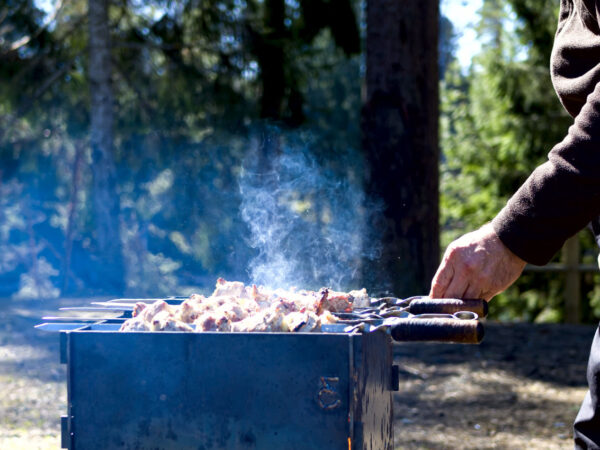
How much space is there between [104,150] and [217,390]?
7.58m

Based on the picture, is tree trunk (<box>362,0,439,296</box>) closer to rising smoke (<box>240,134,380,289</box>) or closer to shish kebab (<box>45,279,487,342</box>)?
rising smoke (<box>240,134,380,289</box>)

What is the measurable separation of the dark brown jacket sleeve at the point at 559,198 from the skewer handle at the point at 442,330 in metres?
0.30

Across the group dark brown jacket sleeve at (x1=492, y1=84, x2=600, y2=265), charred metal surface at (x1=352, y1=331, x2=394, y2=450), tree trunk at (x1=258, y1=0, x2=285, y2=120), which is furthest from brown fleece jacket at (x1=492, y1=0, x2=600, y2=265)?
tree trunk at (x1=258, y1=0, x2=285, y2=120)

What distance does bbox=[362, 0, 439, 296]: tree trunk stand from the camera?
6012 mm

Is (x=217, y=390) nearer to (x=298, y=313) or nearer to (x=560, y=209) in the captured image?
(x=298, y=313)

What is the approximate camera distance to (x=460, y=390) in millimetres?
5418

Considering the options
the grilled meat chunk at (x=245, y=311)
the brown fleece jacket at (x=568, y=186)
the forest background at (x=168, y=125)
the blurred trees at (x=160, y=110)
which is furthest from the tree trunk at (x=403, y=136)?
the brown fleece jacket at (x=568, y=186)

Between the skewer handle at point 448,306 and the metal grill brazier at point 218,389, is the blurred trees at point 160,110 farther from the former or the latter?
the metal grill brazier at point 218,389

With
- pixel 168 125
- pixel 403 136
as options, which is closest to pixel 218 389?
pixel 403 136

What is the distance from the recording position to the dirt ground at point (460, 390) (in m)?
4.38

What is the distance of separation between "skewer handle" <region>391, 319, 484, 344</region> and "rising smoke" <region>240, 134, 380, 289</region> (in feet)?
4.64

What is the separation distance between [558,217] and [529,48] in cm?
1127

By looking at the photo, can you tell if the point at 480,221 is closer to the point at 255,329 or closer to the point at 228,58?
the point at 228,58

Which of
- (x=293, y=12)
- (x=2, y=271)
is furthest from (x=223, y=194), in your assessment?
(x=2, y=271)
